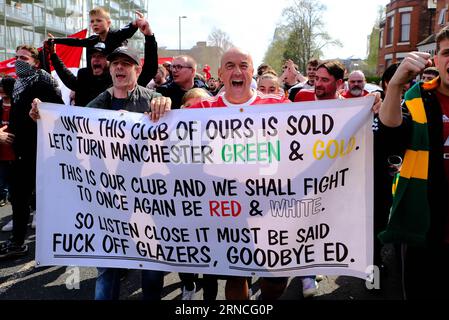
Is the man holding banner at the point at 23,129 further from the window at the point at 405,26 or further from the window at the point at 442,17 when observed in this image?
the window at the point at 405,26

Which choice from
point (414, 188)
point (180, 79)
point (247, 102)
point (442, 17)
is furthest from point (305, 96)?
point (442, 17)

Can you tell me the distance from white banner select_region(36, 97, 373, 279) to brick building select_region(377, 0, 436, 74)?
35.1 m

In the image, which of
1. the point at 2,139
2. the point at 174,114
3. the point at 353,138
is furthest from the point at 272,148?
the point at 2,139

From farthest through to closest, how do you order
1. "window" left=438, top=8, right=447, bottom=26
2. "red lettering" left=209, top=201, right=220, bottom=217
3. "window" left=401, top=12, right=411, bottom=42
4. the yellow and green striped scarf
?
"window" left=401, top=12, right=411, bottom=42 < "window" left=438, top=8, right=447, bottom=26 < "red lettering" left=209, top=201, right=220, bottom=217 < the yellow and green striped scarf

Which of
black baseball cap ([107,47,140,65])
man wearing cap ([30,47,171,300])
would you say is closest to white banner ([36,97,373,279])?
man wearing cap ([30,47,171,300])

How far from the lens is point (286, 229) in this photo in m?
2.54

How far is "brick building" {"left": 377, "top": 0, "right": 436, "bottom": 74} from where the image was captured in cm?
3416

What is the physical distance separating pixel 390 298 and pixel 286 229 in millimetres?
1699

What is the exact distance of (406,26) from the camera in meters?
35.5

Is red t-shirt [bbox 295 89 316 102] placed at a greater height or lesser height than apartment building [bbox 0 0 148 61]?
lesser

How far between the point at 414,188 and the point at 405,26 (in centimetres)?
3829

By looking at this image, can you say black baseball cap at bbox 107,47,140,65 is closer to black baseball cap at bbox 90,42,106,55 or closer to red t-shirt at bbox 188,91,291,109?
red t-shirt at bbox 188,91,291,109

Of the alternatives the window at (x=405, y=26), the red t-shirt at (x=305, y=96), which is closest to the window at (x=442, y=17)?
the window at (x=405, y=26)
